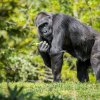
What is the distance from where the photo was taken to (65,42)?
12031 millimetres

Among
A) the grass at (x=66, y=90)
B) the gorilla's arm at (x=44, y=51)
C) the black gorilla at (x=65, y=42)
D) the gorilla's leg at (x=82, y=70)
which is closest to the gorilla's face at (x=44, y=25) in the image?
the black gorilla at (x=65, y=42)

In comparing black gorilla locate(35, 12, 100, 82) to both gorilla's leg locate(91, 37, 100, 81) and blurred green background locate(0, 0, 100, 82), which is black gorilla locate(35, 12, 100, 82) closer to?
gorilla's leg locate(91, 37, 100, 81)

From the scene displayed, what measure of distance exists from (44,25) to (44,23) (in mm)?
48

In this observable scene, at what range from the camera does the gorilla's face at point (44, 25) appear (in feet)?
39.4

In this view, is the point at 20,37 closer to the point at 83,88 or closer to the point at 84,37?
the point at 83,88

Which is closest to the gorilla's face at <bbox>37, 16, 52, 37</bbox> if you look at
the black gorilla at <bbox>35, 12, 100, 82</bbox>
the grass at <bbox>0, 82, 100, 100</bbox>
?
the black gorilla at <bbox>35, 12, 100, 82</bbox>

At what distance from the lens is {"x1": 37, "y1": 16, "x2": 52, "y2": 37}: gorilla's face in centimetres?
1202

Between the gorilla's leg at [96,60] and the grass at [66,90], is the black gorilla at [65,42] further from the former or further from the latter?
the grass at [66,90]

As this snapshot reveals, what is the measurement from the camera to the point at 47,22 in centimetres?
1222

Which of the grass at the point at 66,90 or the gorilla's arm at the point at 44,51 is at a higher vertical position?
the grass at the point at 66,90

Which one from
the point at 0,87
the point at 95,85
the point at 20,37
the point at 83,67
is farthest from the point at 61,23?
the point at 20,37

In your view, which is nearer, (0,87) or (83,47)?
(0,87)

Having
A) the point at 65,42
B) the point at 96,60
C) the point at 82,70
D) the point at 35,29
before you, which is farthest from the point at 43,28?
the point at 35,29

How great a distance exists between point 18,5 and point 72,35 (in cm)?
537
